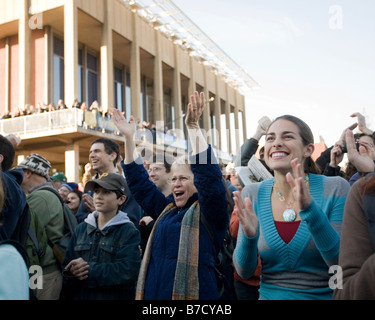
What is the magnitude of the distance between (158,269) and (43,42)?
2194cm

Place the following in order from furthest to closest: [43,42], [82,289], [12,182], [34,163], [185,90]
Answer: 1. [185,90]
2. [43,42]
3. [34,163]
4. [82,289]
5. [12,182]

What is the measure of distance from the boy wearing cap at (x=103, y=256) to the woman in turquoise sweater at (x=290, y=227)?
1.29 metres

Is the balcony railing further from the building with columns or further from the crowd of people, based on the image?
the crowd of people

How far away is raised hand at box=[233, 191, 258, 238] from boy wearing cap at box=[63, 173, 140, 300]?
4.88 feet

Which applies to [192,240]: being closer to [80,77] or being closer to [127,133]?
[127,133]

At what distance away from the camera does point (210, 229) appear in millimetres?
2664

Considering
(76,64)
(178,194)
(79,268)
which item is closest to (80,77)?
(76,64)

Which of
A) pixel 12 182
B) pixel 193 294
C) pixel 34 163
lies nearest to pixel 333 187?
pixel 193 294

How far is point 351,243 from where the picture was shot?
59.0 inches

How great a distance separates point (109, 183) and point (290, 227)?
1.98 meters

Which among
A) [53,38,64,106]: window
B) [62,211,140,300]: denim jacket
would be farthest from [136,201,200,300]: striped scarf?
[53,38,64,106]: window

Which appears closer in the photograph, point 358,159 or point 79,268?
point 358,159

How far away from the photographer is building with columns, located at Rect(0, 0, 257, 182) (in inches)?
739
